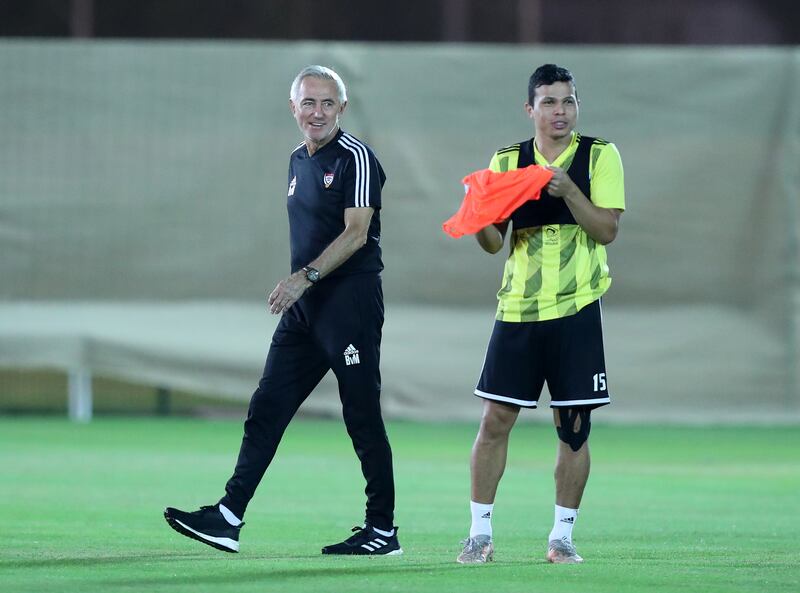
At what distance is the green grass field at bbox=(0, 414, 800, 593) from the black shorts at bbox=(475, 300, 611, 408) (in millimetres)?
588

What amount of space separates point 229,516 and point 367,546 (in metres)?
0.52

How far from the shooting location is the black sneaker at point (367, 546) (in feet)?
18.4

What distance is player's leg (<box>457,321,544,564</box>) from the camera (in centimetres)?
542

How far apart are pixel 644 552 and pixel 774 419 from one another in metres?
7.30

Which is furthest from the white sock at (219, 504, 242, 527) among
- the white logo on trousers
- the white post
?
the white post

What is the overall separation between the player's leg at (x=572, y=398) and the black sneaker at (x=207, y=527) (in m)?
1.13

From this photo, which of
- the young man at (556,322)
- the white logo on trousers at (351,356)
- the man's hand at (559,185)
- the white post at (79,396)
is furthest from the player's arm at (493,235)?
the white post at (79,396)

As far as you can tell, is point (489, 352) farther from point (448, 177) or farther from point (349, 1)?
point (349, 1)

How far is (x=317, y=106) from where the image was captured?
18.5ft

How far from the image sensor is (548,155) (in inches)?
218

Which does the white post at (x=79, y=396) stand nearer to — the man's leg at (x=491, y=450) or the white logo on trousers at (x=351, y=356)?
the white logo on trousers at (x=351, y=356)

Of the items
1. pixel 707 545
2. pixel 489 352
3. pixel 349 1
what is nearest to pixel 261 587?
pixel 489 352

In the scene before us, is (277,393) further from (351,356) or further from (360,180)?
(360,180)

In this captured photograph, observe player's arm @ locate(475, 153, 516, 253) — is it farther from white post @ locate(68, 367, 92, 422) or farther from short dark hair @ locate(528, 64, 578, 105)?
white post @ locate(68, 367, 92, 422)
